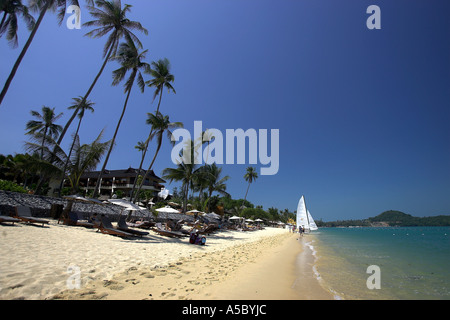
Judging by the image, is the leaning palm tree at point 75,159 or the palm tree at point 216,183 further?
the palm tree at point 216,183

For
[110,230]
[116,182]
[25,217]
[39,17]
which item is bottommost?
[110,230]

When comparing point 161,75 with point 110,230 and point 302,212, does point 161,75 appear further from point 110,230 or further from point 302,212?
point 302,212

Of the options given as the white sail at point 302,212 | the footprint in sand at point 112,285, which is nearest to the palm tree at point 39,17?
the footprint in sand at point 112,285

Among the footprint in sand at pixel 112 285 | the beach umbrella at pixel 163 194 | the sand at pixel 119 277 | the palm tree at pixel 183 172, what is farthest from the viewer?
the beach umbrella at pixel 163 194

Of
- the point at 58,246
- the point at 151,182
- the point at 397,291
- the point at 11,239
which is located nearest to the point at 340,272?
the point at 397,291

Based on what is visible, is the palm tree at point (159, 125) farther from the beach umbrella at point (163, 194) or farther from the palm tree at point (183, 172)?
the beach umbrella at point (163, 194)

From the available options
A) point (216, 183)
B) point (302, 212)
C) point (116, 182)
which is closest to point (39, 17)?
point (216, 183)
